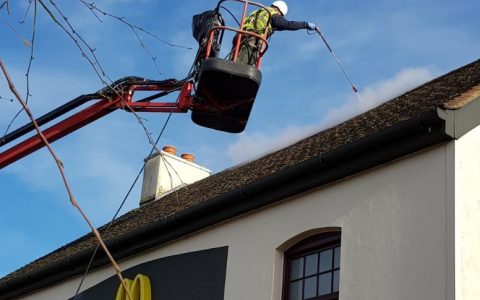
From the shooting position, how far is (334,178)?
10.1 meters

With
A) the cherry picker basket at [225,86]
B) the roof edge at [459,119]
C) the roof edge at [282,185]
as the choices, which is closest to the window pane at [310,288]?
the roof edge at [282,185]

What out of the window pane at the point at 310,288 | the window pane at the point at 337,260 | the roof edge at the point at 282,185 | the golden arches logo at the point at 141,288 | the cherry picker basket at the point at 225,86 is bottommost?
the window pane at the point at 310,288

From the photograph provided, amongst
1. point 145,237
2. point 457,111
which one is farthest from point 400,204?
point 145,237

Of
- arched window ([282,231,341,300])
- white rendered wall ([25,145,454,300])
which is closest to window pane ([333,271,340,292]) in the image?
arched window ([282,231,341,300])

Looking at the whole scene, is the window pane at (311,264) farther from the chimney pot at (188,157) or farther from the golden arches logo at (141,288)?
the chimney pot at (188,157)

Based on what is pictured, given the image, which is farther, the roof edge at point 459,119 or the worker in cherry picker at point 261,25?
the worker in cherry picker at point 261,25

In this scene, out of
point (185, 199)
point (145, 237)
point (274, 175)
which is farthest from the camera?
point (185, 199)

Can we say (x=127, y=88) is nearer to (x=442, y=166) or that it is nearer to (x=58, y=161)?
(x=442, y=166)

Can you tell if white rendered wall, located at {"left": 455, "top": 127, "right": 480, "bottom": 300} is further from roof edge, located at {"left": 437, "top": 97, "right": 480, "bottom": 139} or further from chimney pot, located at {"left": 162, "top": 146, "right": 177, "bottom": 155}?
chimney pot, located at {"left": 162, "top": 146, "right": 177, "bottom": 155}

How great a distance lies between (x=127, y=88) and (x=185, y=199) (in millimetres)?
2769

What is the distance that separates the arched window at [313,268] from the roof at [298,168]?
0.66 m

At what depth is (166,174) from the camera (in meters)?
18.4

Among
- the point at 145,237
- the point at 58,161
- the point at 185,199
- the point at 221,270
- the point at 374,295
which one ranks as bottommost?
the point at 58,161

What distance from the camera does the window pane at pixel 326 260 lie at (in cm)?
1004
